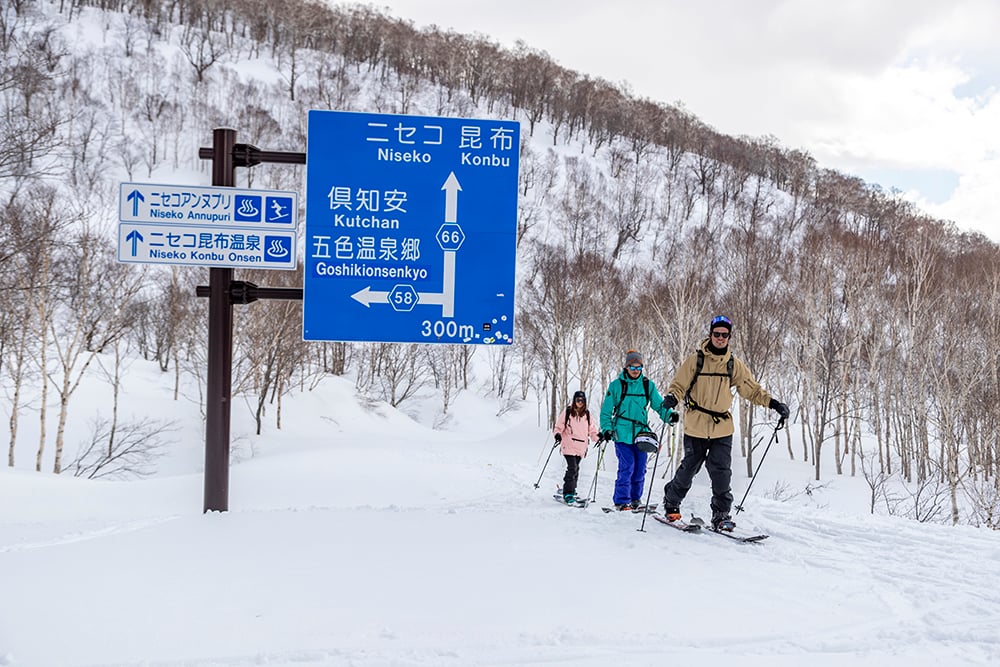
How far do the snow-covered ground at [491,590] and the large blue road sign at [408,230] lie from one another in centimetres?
194

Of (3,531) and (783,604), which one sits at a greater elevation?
(783,604)

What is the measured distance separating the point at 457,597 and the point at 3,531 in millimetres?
4534

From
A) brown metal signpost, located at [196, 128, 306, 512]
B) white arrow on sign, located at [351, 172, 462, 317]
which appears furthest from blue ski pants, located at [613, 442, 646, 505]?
brown metal signpost, located at [196, 128, 306, 512]

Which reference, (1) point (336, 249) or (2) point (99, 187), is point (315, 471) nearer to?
(1) point (336, 249)

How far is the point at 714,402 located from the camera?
19.1 feet

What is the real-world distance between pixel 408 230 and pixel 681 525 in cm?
390

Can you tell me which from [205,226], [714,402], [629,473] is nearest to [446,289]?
[205,226]

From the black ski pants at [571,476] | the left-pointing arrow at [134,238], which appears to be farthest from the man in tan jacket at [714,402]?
the left-pointing arrow at [134,238]

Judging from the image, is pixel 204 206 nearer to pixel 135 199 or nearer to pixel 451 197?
pixel 135 199

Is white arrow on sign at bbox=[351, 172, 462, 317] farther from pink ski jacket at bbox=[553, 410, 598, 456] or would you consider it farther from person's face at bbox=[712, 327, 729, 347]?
pink ski jacket at bbox=[553, 410, 598, 456]

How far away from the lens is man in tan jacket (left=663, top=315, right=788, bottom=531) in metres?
5.82

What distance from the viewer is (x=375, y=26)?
84.2 metres

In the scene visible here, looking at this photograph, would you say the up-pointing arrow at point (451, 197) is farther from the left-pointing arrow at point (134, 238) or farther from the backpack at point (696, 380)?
the left-pointing arrow at point (134, 238)

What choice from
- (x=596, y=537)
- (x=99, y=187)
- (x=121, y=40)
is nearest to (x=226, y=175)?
(x=596, y=537)
